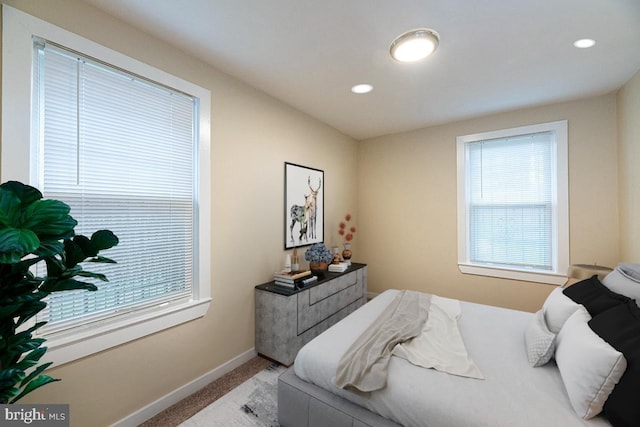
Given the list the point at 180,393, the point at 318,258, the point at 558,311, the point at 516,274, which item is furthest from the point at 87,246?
the point at 516,274

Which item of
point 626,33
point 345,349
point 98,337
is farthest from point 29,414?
point 626,33

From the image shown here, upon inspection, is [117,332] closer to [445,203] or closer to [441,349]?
[441,349]

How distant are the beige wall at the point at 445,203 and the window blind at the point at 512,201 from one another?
0.20 meters

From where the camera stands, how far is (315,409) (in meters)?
1.49

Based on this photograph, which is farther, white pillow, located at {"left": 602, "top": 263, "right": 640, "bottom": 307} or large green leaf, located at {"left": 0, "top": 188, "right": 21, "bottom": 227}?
white pillow, located at {"left": 602, "top": 263, "right": 640, "bottom": 307}

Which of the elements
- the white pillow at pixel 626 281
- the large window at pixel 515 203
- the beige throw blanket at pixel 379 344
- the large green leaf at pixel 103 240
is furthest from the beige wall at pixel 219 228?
the white pillow at pixel 626 281

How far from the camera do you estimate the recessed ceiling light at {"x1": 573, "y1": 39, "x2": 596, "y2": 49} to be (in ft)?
6.07

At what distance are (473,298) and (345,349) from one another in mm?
2522

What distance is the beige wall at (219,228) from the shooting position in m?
1.53

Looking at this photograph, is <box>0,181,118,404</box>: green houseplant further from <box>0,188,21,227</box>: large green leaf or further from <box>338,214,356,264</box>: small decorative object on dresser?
<box>338,214,356,264</box>: small decorative object on dresser

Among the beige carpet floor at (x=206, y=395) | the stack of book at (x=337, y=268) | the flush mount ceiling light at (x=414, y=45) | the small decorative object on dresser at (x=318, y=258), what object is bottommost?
the beige carpet floor at (x=206, y=395)

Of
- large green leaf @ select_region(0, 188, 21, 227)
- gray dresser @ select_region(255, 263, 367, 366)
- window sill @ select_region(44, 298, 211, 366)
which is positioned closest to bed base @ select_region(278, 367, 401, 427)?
gray dresser @ select_region(255, 263, 367, 366)

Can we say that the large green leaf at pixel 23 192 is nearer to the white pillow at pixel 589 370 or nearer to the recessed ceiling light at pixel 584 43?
the white pillow at pixel 589 370

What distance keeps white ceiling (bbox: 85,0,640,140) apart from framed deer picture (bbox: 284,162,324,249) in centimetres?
82
